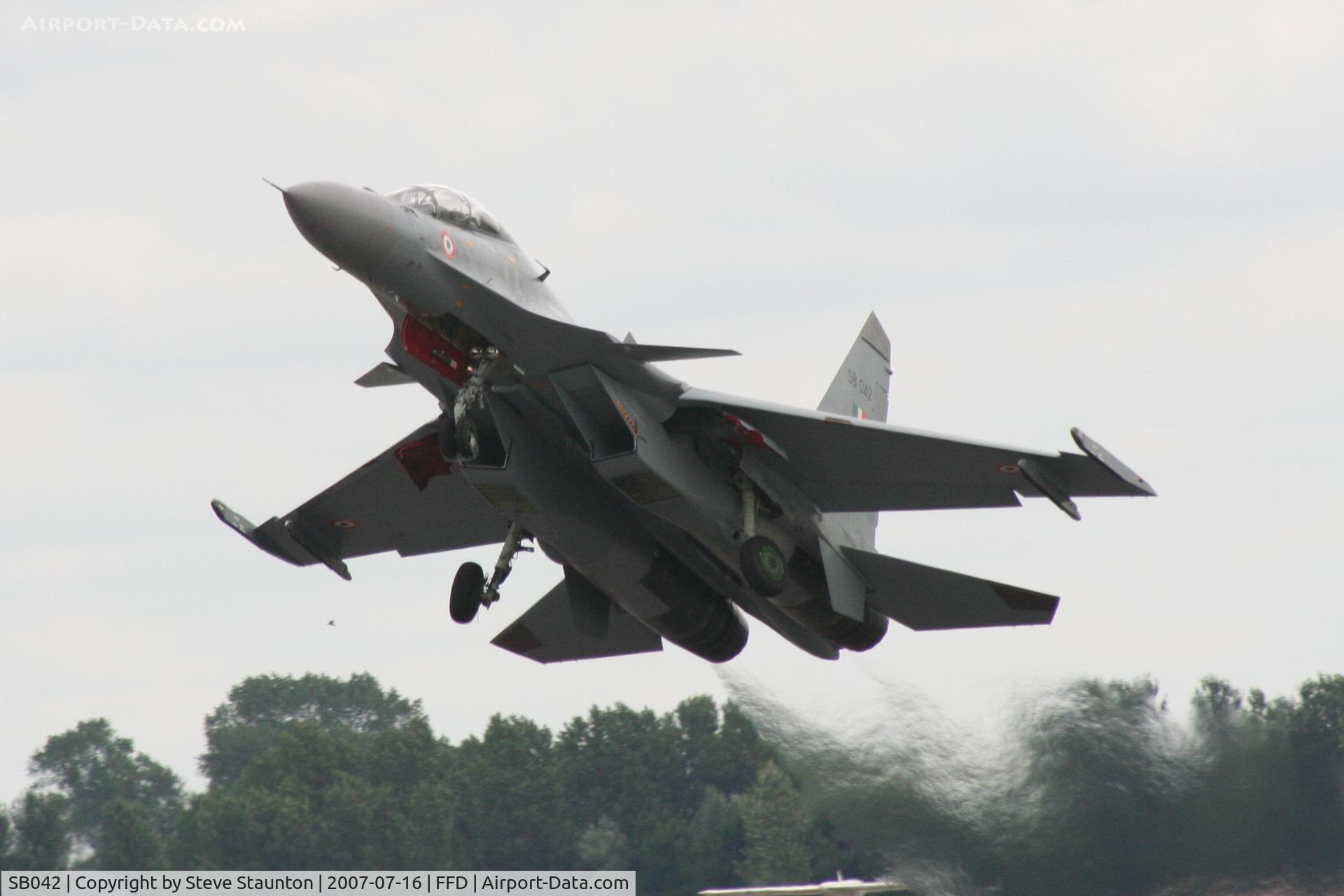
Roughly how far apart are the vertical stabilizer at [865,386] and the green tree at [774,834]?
7920 millimetres

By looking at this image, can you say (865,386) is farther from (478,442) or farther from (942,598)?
(478,442)

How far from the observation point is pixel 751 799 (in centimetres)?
3788

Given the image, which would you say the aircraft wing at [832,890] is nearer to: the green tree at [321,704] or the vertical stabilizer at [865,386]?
the vertical stabilizer at [865,386]

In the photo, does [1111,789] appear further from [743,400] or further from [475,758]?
[475,758]

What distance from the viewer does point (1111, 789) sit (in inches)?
946

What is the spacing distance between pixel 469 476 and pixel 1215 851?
12607mm

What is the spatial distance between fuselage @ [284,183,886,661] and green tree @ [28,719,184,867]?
2072 inches

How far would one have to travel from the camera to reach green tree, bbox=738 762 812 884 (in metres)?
31.4

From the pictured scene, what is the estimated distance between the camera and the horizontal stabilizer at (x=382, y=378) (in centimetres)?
1812

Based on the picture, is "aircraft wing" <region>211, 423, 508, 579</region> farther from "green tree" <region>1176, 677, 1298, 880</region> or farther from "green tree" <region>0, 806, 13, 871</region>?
"green tree" <region>0, 806, 13, 871</region>

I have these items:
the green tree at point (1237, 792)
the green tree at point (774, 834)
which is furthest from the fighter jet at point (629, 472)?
the green tree at point (774, 834)

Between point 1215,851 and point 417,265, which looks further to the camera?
point 1215,851

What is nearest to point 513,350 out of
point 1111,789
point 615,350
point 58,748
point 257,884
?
point 615,350

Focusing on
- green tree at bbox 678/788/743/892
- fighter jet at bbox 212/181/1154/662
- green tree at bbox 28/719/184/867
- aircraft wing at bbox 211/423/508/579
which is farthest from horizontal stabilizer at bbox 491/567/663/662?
green tree at bbox 28/719/184/867
